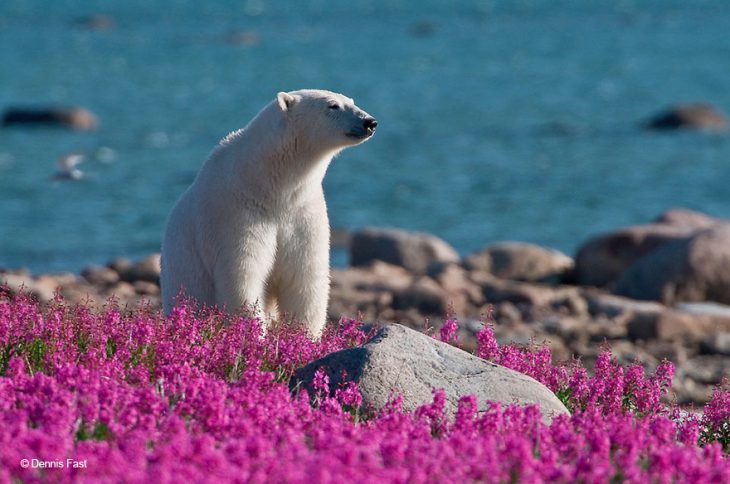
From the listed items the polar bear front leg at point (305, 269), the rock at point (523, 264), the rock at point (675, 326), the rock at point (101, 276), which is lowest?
the rock at point (101, 276)

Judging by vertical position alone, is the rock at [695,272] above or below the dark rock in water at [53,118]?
above

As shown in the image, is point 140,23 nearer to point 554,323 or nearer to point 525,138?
point 525,138

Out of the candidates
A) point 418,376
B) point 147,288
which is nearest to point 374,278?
point 147,288

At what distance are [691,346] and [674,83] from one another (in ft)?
164

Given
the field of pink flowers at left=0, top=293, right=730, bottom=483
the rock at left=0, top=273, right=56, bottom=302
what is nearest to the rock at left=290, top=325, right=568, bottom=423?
the field of pink flowers at left=0, top=293, right=730, bottom=483

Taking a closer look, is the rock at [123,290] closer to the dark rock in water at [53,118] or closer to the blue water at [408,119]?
the blue water at [408,119]

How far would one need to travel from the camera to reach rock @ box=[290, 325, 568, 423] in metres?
6.78

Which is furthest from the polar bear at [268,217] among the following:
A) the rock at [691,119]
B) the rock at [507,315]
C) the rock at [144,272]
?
the rock at [691,119]

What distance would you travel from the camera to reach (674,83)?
64312 mm

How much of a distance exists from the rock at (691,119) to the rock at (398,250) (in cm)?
2439

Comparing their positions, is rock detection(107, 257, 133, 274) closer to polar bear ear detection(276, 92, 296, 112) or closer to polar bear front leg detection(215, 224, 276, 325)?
polar bear ear detection(276, 92, 296, 112)

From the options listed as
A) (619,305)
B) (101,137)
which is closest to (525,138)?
(101,137)

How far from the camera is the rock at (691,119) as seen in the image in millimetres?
45625

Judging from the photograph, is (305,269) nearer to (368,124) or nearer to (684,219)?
(368,124)
